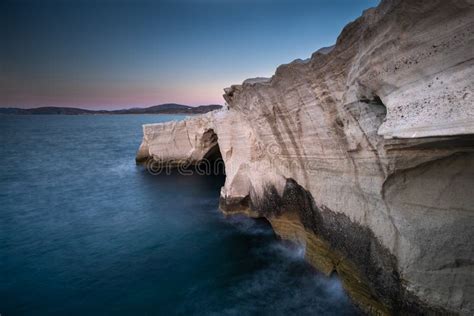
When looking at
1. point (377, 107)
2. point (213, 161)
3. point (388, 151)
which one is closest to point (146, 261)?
point (388, 151)

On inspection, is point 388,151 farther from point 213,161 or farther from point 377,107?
point 213,161

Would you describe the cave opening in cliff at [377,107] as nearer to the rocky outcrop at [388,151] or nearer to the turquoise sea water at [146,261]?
the rocky outcrop at [388,151]

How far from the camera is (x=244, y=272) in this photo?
26.8ft

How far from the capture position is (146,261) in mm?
9031

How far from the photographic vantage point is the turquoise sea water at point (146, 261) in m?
6.97

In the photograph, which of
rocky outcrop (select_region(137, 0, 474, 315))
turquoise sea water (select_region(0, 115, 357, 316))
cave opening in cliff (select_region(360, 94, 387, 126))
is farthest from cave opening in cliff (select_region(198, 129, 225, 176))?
cave opening in cliff (select_region(360, 94, 387, 126))

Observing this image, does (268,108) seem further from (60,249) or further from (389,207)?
(60,249)

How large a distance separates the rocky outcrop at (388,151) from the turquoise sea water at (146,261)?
1248 mm

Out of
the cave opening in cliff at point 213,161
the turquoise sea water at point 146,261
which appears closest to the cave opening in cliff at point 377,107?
the turquoise sea water at point 146,261

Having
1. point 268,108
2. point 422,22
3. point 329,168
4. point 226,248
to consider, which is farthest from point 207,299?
point 422,22

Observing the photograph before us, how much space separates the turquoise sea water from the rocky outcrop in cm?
125

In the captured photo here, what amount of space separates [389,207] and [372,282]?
1.65 m

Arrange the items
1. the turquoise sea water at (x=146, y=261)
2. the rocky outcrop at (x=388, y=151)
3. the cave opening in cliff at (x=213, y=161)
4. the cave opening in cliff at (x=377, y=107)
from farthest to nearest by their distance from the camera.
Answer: the cave opening in cliff at (x=213, y=161)
the turquoise sea water at (x=146, y=261)
the cave opening in cliff at (x=377, y=107)
the rocky outcrop at (x=388, y=151)

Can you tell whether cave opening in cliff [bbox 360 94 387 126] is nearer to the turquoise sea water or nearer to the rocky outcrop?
the rocky outcrop
